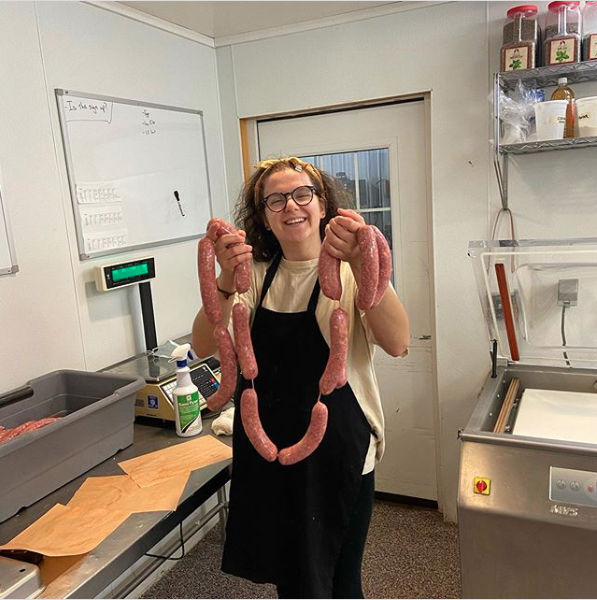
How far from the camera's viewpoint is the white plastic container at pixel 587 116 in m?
1.82

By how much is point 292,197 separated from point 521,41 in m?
1.36

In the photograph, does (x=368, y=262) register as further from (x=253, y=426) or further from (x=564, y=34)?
(x=564, y=34)

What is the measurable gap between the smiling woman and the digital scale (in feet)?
2.09

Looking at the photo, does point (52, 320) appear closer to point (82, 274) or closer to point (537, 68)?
point (82, 274)

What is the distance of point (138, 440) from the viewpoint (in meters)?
1.75

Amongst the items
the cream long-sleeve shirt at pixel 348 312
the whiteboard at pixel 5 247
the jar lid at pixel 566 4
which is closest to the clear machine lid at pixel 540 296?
the cream long-sleeve shirt at pixel 348 312

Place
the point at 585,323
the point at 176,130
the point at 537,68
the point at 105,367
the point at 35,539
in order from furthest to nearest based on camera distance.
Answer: the point at 176,130 → the point at 105,367 → the point at 537,68 → the point at 585,323 → the point at 35,539

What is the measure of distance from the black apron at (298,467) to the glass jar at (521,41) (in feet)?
4.26

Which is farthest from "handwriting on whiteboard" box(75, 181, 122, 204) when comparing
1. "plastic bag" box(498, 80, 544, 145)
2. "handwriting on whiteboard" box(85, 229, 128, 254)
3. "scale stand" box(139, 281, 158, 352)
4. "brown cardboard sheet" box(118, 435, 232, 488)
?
"plastic bag" box(498, 80, 544, 145)

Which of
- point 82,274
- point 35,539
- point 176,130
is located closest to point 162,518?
point 35,539

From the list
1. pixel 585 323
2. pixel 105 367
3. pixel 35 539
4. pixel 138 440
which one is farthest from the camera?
pixel 105 367

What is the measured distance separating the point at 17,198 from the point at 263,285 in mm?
980

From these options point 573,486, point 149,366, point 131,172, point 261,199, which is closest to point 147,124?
point 131,172

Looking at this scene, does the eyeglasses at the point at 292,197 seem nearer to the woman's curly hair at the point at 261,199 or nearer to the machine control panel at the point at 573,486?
the woman's curly hair at the point at 261,199
